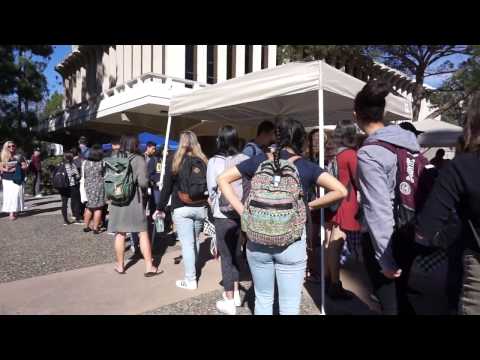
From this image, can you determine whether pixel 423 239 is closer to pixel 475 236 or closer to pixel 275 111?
pixel 475 236

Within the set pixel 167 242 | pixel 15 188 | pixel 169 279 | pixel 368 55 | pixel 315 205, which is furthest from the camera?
pixel 368 55

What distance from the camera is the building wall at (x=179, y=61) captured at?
16.5 m

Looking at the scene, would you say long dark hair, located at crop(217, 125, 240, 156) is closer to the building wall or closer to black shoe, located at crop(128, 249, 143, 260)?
black shoe, located at crop(128, 249, 143, 260)

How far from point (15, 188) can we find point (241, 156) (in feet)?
23.4

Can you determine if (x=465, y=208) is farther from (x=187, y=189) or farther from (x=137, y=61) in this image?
(x=137, y=61)

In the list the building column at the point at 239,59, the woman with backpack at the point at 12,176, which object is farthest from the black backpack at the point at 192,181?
the building column at the point at 239,59

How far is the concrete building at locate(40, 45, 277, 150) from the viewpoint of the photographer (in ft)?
49.6

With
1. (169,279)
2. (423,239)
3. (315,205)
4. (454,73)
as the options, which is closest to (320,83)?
(315,205)

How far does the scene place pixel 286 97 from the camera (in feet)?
16.3

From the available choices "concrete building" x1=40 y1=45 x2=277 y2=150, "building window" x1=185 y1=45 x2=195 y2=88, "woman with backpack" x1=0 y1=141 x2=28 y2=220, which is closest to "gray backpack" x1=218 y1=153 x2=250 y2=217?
"woman with backpack" x1=0 y1=141 x2=28 y2=220

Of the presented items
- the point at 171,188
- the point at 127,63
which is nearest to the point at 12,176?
the point at 171,188

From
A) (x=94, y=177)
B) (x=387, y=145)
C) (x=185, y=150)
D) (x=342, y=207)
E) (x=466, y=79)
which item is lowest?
(x=342, y=207)

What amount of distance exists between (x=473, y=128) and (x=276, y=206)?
1082 millimetres

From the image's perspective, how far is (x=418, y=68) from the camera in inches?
663
